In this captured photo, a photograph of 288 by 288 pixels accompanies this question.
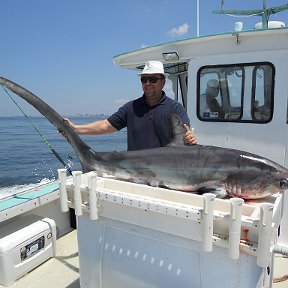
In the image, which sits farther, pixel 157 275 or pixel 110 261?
pixel 110 261

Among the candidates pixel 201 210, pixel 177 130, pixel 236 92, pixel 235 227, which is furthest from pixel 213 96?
pixel 235 227

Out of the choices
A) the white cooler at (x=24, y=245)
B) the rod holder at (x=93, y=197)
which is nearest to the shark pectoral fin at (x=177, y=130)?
the rod holder at (x=93, y=197)

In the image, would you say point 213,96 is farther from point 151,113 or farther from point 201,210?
point 201,210

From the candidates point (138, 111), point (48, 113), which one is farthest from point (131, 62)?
point (48, 113)

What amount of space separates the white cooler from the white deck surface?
80 mm

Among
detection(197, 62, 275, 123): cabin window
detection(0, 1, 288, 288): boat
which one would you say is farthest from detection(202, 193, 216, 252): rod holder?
detection(197, 62, 275, 123): cabin window

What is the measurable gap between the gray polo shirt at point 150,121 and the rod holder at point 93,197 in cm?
91

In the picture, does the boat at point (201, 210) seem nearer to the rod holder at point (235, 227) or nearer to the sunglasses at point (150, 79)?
the rod holder at point (235, 227)

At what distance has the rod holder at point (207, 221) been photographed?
184 cm

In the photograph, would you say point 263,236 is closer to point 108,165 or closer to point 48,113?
point 108,165

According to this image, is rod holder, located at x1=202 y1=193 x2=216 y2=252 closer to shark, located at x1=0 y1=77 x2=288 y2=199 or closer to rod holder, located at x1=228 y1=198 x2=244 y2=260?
rod holder, located at x1=228 y1=198 x2=244 y2=260

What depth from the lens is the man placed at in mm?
2975

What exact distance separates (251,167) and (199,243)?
0.72 meters

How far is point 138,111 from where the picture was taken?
3172mm
